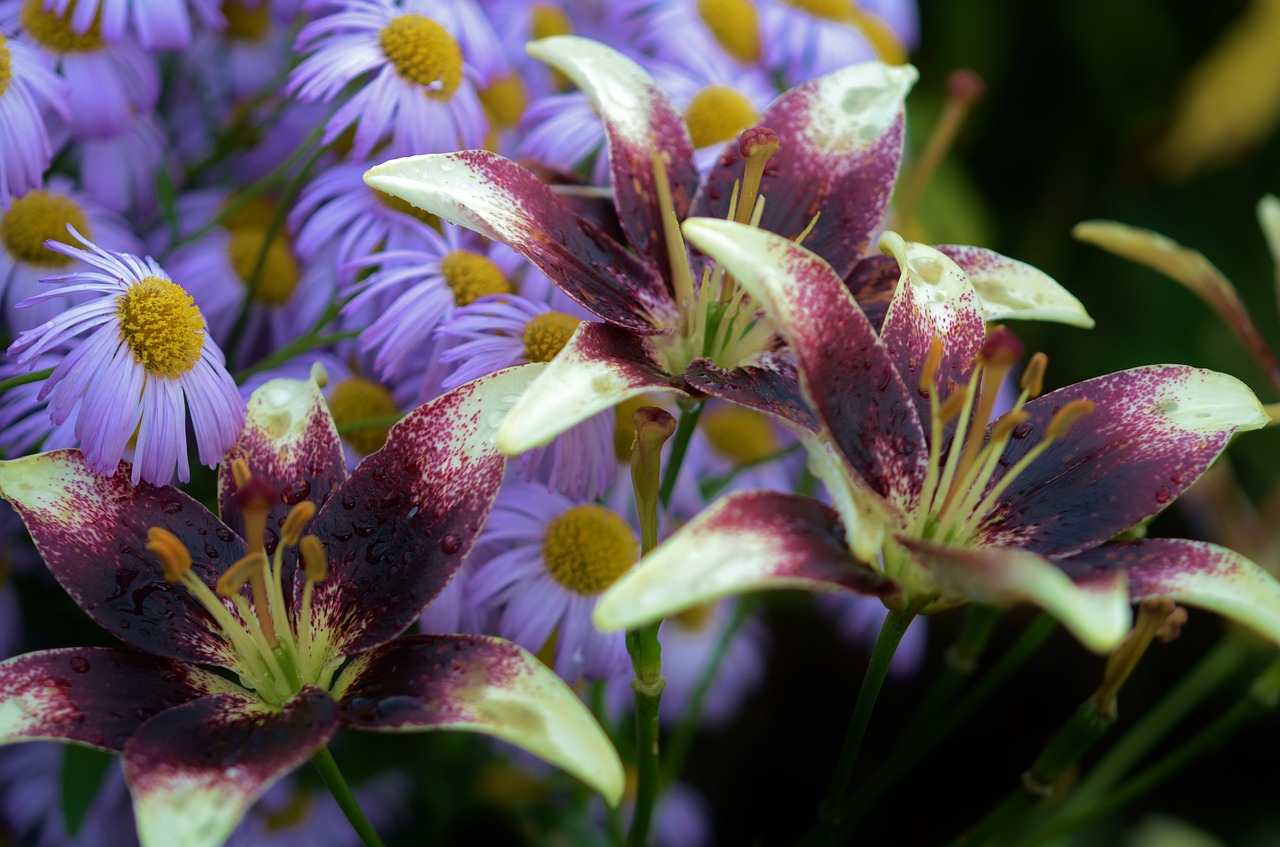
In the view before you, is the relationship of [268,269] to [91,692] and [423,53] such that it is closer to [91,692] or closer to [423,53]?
[423,53]

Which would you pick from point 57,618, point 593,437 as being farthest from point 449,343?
point 57,618

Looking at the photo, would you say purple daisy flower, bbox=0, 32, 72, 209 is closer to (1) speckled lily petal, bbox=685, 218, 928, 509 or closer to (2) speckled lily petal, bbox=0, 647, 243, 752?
(2) speckled lily petal, bbox=0, 647, 243, 752

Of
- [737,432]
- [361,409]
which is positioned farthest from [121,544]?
[737,432]

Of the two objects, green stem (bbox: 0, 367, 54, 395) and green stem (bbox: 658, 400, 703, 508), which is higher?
green stem (bbox: 0, 367, 54, 395)

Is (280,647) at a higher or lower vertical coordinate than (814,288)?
lower

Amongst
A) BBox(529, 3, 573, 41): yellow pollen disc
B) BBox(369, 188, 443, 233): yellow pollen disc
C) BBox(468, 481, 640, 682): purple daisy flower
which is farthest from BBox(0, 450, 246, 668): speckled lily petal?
BBox(529, 3, 573, 41): yellow pollen disc

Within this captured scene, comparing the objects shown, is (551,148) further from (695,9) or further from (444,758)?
(444,758)
